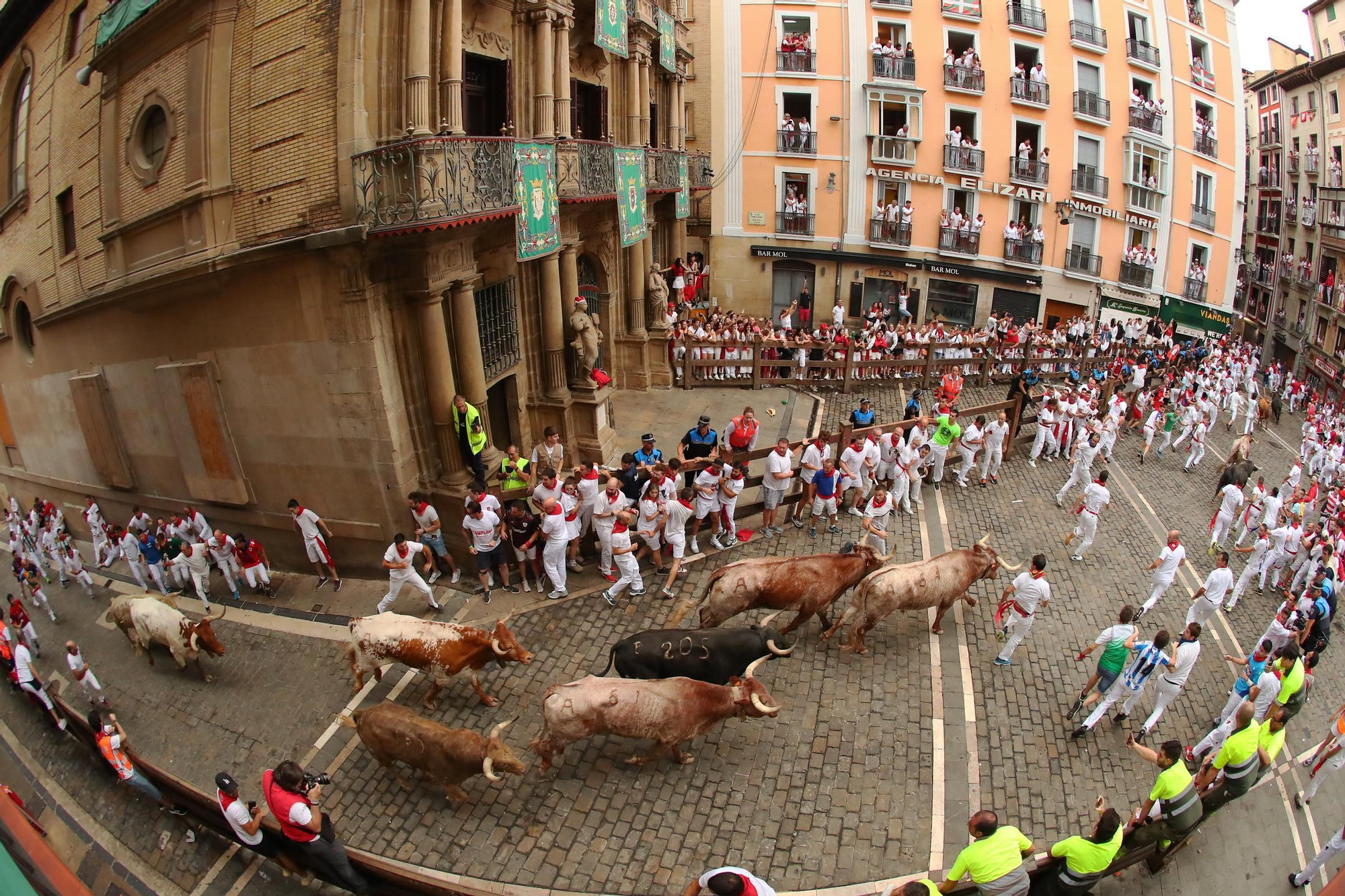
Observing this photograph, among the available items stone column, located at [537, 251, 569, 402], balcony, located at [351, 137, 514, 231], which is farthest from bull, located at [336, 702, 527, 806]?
stone column, located at [537, 251, 569, 402]

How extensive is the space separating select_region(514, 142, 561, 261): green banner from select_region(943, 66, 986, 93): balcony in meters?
22.3

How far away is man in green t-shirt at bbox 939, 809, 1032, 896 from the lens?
6750 millimetres

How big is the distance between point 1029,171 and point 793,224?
31.4 ft

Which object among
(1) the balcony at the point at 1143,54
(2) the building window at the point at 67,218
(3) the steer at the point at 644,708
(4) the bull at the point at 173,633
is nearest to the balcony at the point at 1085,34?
(1) the balcony at the point at 1143,54

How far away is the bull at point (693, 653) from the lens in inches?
364

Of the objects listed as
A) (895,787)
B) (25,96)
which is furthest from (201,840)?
(25,96)

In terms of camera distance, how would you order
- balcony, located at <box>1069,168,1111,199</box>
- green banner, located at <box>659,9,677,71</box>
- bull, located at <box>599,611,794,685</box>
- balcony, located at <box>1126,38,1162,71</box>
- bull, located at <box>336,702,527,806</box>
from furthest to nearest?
balcony, located at <box>1069,168,1111,199</box>, balcony, located at <box>1126,38,1162,71</box>, green banner, located at <box>659,9,677,71</box>, bull, located at <box>599,611,794,685</box>, bull, located at <box>336,702,527,806</box>

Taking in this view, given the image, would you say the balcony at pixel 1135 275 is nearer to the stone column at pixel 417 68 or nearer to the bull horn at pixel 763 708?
the stone column at pixel 417 68

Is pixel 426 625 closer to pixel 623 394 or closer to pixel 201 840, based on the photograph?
pixel 201 840

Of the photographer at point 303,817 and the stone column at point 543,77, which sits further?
the stone column at point 543,77

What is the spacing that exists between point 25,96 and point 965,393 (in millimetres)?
26045

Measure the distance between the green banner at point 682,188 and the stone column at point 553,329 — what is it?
27.3ft

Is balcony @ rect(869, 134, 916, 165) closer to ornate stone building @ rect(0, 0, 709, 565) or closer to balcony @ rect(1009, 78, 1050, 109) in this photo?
balcony @ rect(1009, 78, 1050, 109)

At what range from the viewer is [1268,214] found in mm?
47344
